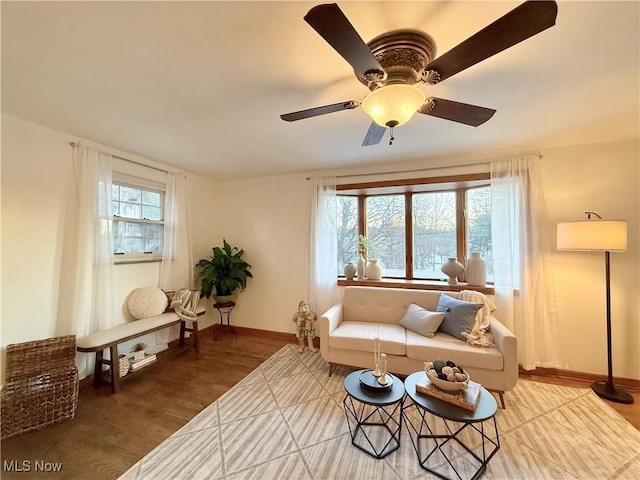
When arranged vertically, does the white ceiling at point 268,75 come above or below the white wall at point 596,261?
above

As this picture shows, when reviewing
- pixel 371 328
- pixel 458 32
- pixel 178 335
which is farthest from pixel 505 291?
pixel 178 335

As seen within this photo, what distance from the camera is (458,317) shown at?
252 centimetres

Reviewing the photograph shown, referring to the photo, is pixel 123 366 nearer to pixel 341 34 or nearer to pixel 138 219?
Result: pixel 138 219

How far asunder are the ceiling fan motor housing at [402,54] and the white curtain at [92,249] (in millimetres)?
2800

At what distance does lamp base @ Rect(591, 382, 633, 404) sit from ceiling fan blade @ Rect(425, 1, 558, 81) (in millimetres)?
3185

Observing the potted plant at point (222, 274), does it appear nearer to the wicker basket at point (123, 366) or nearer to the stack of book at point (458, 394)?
the wicker basket at point (123, 366)

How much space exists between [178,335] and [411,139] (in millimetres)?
3881

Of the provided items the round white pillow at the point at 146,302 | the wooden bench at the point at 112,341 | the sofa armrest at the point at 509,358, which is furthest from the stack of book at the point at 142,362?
the sofa armrest at the point at 509,358

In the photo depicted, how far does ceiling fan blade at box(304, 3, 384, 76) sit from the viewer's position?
0.83 m

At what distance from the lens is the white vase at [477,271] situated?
9.87ft

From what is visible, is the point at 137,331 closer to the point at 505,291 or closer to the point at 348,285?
the point at 348,285

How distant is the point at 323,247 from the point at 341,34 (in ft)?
8.88

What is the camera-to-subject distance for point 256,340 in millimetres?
3779

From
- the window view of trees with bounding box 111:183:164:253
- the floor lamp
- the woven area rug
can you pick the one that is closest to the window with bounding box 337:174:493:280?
the floor lamp
